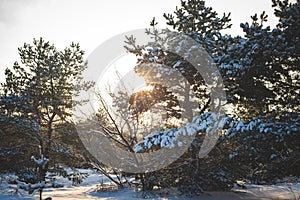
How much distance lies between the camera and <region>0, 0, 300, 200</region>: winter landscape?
8.16 metres

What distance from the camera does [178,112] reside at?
39.2 ft

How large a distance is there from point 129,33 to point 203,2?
3.93m

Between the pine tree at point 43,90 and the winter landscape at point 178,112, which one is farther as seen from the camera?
the pine tree at point 43,90

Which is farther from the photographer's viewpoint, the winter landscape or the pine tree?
the pine tree

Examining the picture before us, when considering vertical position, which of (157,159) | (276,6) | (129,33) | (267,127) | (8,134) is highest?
(129,33)

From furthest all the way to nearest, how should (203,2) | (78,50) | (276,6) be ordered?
(78,50), (203,2), (276,6)

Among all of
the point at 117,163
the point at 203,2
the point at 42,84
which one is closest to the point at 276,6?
the point at 203,2

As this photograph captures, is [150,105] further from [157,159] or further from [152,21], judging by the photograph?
[152,21]

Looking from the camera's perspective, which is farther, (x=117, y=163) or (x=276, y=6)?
(x=117, y=163)

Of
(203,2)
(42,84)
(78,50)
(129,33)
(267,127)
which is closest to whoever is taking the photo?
(267,127)

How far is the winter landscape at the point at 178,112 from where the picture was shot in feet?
26.8

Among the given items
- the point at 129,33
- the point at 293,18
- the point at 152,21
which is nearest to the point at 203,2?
the point at 152,21

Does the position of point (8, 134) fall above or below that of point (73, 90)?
below

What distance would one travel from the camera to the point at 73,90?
667 inches
